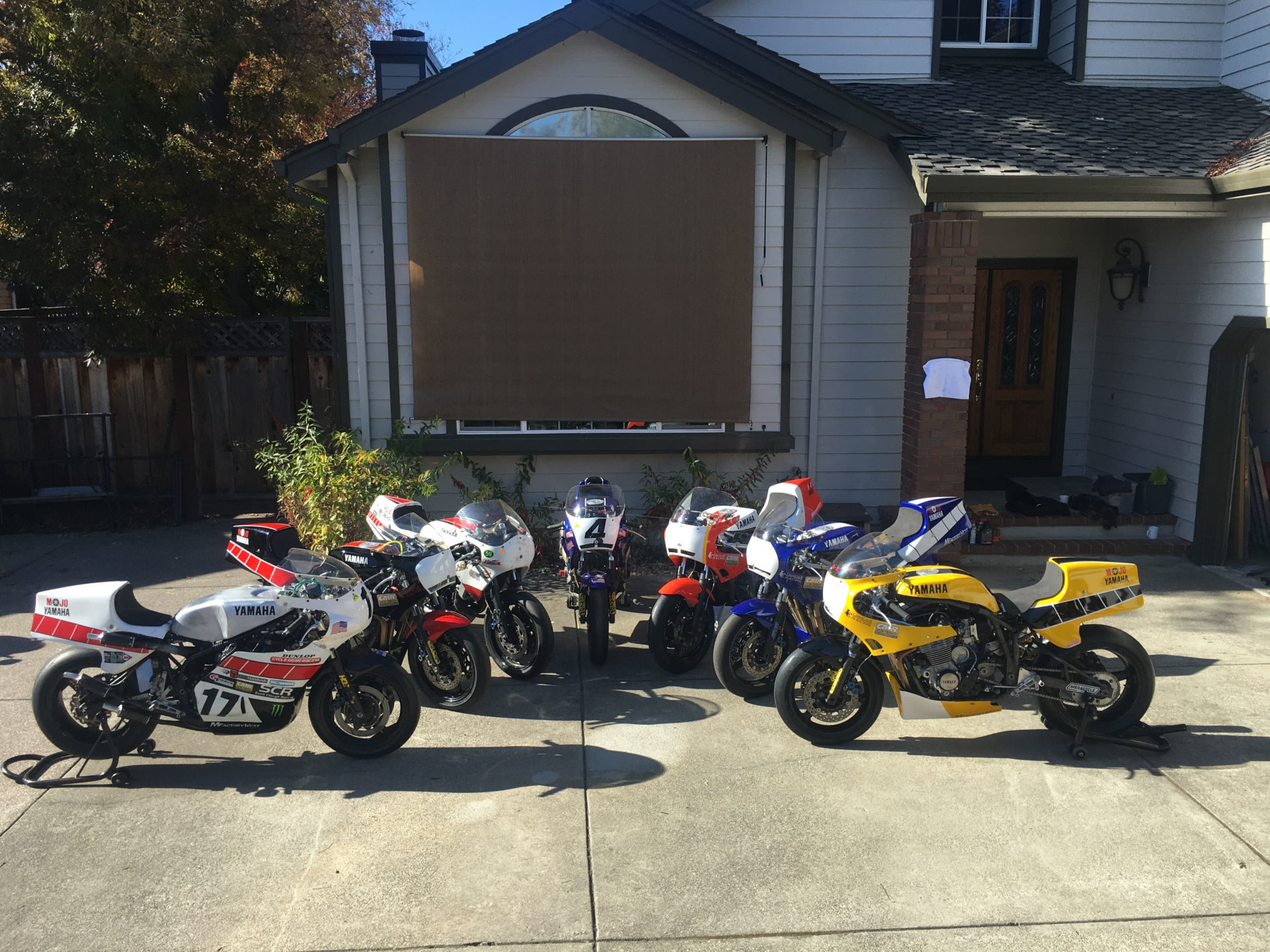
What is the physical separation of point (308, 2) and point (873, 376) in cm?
693

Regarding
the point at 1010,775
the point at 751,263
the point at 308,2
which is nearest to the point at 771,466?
the point at 751,263

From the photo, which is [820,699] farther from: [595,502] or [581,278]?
[581,278]

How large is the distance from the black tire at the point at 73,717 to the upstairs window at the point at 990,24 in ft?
33.0

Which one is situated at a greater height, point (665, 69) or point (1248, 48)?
point (1248, 48)

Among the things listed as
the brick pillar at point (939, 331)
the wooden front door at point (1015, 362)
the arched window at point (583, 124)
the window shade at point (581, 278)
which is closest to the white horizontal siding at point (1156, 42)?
the wooden front door at point (1015, 362)

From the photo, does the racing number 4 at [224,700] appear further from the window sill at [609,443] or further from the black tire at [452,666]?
the window sill at [609,443]

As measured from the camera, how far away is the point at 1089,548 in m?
8.82

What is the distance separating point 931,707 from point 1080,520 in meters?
4.62

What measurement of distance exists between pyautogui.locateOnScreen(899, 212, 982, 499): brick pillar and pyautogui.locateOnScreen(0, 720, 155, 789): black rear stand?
242 inches

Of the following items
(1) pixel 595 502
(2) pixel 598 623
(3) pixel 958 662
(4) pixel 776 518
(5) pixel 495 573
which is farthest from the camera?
(1) pixel 595 502

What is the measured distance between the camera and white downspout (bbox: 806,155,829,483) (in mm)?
8867

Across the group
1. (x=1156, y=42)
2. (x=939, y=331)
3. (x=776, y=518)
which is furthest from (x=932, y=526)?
(x=1156, y=42)

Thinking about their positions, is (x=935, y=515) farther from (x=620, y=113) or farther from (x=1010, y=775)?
(x=620, y=113)

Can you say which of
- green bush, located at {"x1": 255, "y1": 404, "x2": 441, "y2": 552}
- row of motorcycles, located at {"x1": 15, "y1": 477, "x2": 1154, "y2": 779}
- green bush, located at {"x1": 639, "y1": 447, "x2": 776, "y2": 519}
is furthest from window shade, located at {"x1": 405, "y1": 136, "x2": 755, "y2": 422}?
row of motorcycles, located at {"x1": 15, "y1": 477, "x2": 1154, "y2": 779}
